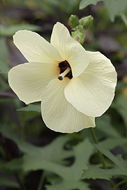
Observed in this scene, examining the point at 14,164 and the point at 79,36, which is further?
the point at 14,164

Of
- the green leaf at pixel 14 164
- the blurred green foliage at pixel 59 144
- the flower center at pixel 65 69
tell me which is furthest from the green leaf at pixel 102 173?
the green leaf at pixel 14 164

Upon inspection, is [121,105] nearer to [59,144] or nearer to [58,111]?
[59,144]

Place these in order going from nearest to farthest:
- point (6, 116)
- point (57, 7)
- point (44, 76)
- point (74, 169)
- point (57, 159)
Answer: point (44, 76) → point (74, 169) → point (57, 159) → point (6, 116) → point (57, 7)

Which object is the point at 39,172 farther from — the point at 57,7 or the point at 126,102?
the point at 57,7

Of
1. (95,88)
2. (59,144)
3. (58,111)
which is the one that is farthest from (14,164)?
(95,88)

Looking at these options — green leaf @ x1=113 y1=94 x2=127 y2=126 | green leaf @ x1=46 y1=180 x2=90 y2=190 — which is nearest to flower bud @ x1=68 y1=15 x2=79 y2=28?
green leaf @ x1=46 y1=180 x2=90 y2=190

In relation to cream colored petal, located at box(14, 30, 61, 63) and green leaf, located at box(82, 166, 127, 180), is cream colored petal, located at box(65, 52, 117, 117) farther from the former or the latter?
green leaf, located at box(82, 166, 127, 180)

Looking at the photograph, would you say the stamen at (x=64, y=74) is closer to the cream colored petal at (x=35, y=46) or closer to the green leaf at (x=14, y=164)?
the cream colored petal at (x=35, y=46)

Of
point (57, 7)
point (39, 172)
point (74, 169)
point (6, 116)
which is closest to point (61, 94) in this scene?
point (74, 169)
